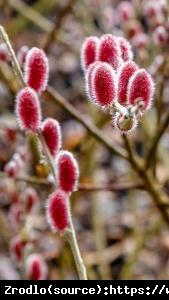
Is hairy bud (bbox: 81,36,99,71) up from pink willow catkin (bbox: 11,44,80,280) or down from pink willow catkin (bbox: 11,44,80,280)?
up

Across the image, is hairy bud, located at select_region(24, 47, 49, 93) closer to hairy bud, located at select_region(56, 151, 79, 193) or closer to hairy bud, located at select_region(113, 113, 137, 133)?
hairy bud, located at select_region(56, 151, 79, 193)

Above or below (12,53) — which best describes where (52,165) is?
below

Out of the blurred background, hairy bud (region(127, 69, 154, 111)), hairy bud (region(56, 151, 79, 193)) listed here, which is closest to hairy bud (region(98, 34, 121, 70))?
hairy bud (region(127, 69, 154, 111))

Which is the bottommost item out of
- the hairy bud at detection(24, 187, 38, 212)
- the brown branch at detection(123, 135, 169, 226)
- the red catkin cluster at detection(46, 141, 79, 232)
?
the red catkin cluster at detection(46, 141, 79, 232)

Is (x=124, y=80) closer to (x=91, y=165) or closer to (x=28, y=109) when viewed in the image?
(x=28, y=109)

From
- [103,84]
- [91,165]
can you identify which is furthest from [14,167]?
[91,165]
